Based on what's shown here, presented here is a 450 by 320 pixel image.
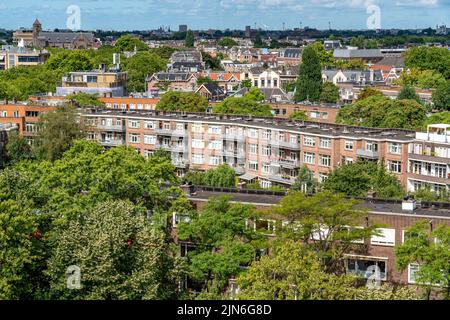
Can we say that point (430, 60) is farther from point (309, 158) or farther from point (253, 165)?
point (309, 158)

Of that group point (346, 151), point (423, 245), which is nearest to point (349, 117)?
point (346, 151)

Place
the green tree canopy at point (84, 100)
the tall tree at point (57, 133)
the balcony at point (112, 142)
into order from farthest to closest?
the green tree canopy at point (84, 100) → the balcony at point (112, 142) → the tall tree at point (57, 133)

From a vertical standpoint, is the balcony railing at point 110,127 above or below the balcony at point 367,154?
above

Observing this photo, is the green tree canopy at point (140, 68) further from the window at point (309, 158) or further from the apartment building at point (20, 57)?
the window at point (309, 158)

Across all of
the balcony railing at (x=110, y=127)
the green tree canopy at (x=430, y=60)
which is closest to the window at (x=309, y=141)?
the balcony railing at (x=110, y=127)

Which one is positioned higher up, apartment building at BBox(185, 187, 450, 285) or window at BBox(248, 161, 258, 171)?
apartment building at BBox(185, 187, 450, 285)

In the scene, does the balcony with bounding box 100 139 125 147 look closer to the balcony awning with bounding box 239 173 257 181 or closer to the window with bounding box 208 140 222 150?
the window with bounding box 208 140 222 150

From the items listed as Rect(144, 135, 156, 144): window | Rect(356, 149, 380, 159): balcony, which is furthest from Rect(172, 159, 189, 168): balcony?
Rect(356, 149, 380, 159): balcony
